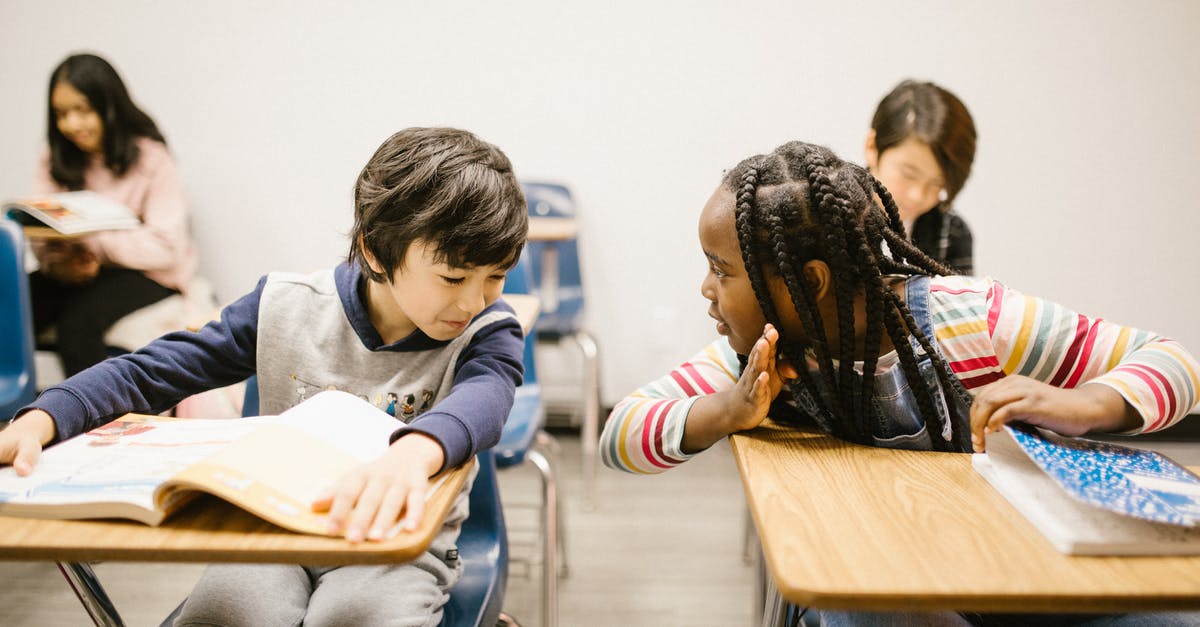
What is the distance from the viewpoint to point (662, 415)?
3.14ft

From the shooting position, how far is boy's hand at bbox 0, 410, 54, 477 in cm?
74

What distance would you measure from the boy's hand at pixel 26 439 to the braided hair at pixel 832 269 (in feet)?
2.60

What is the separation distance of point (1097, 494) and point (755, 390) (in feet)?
1.09

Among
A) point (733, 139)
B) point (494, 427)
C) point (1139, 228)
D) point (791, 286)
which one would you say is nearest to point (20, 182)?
point (733, 139)

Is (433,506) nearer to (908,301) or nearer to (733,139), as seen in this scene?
(908,301)

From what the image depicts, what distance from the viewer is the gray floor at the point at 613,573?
5.87ft

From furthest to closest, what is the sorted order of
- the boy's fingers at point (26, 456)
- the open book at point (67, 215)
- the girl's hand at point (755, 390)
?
the open book at point (67, 215)
the girl's hand at point (755, 390)
the boy's fingers at point (26, 456)

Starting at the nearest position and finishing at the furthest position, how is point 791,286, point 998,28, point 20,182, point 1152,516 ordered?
point 1152,516, point 791,286, point 998,28, point 20,182

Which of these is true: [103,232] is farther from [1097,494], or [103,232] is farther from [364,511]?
[1097,494]

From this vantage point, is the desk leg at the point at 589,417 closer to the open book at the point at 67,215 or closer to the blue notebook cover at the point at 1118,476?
the open book at the point at 67,215

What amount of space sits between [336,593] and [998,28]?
274 centimetres

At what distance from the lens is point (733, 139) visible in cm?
271

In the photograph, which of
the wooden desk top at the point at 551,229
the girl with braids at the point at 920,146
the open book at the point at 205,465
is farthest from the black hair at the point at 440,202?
the girl with braids at the point at 920,146

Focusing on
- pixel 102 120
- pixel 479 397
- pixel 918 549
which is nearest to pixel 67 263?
pixel 102 120
